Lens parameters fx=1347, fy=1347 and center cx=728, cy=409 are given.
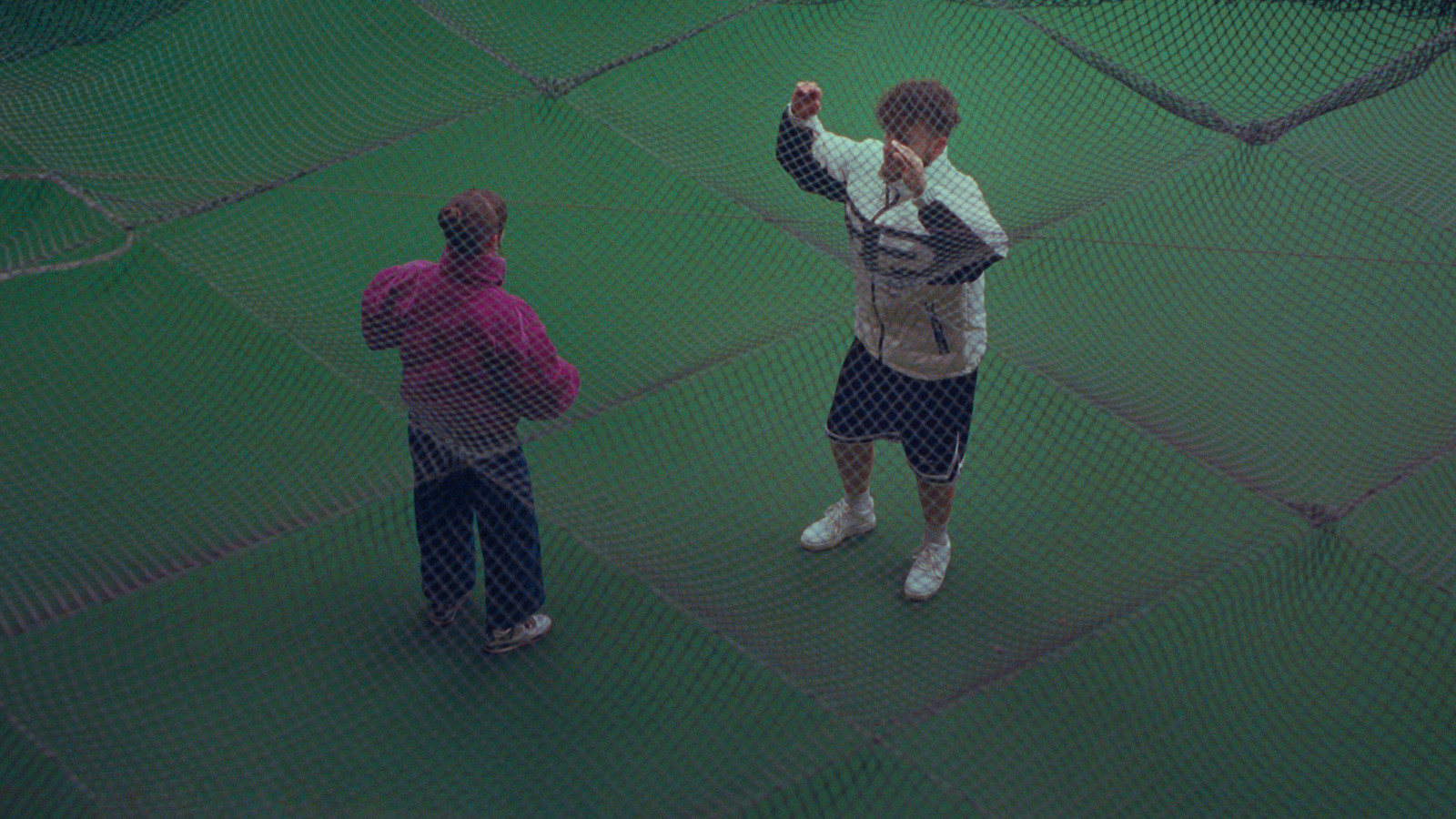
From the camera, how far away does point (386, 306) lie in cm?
310

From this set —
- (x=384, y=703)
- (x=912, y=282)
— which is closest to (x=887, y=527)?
(x=912, y=282)

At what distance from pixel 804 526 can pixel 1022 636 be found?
678 mm

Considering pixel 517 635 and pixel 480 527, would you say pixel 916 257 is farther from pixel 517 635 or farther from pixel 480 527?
pixel 517 635

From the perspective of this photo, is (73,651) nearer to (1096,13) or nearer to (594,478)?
(594,478)

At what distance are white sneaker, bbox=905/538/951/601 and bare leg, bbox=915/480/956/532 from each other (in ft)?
0.23

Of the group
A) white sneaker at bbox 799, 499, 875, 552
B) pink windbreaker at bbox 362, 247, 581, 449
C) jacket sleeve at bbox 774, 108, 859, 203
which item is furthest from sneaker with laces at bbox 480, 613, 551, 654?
jacket sleeve at bbox 774, 108, 859, 203

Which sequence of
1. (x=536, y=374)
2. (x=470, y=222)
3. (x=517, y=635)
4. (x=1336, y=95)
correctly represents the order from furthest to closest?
(x=1336, y=95)
(x=517, y=635)
(x=536, y=374)
(x=470, y=222)

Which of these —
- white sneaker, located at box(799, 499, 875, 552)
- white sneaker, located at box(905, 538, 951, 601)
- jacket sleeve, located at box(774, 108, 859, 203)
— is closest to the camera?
jacket sleeve, located at box(774, 108, 859, 203)

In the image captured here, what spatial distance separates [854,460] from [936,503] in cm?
25

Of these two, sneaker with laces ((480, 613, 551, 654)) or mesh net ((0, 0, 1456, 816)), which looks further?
sneaker with laces ((480, 613, 551, 654))

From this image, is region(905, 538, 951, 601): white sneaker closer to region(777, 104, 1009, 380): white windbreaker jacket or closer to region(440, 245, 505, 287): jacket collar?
region(777, 104, 1009, 380): white windbreaker jacket

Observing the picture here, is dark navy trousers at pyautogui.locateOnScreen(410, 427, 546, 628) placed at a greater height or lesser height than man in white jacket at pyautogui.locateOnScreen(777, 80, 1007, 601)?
lesser

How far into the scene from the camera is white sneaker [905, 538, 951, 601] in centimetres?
347

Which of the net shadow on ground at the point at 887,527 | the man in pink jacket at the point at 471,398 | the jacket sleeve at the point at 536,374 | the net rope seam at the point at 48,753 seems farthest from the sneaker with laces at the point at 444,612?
the net rope seam at the point at 48,753
